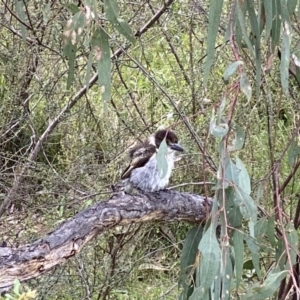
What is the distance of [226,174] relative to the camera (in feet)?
6.56

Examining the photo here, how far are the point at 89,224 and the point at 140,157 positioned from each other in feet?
3.69

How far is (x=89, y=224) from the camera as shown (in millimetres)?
2514

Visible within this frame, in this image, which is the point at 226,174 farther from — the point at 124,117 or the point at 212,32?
the point at 124,117

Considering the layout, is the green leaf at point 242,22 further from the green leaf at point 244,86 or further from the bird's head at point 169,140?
the bird's head at point 169,140

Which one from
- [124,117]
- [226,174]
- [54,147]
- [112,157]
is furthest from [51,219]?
[226,174]

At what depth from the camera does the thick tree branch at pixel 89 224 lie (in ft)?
7.59

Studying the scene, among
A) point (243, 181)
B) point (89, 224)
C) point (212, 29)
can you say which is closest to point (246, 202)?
point (243, 181)

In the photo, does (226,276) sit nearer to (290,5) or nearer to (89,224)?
(89,224)

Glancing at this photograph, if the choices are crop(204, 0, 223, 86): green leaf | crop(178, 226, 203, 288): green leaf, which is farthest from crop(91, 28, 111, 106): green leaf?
crop(178, 226, 203, 288): green leaf

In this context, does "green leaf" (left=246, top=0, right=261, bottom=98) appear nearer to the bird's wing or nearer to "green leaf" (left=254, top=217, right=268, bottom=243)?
"green leaf" (left=254, top=217, right=268, bottom=243)

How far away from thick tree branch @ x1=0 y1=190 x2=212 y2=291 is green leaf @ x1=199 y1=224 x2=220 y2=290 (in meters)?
0.31

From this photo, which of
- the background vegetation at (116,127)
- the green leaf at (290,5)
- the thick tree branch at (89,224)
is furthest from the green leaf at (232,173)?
the background vegetation at (116,127)

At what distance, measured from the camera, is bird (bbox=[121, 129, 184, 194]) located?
11.0 ft

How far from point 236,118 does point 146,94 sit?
1.02 metres
